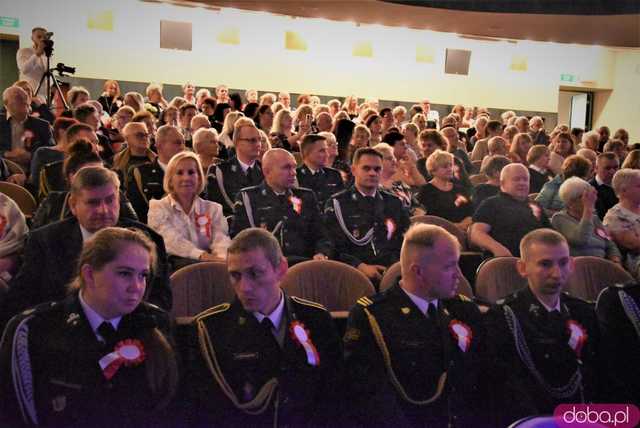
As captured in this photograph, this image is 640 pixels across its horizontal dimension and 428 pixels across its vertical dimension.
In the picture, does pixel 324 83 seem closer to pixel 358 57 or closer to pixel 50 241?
pixel 358 57

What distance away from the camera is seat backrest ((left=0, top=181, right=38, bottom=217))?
4277mm

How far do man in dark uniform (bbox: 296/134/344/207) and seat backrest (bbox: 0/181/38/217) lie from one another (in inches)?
77.8

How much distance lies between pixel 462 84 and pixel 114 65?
319 inches

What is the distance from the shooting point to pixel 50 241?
8.96 feet

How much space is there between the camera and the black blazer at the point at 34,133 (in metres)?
5.96

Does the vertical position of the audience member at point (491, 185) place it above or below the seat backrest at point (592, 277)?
above

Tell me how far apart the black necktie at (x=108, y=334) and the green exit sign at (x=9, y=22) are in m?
11.1

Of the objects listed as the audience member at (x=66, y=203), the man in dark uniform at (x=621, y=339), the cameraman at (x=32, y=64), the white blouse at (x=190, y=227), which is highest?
the cameraman at (x=32, y=64)

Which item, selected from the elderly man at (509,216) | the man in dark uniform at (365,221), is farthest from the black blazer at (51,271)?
the elderly man at (509,216)

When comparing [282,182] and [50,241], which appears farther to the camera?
[282,182]

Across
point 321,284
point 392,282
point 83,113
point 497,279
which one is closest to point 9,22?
point 83,113

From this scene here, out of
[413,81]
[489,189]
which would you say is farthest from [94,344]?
[413,81]

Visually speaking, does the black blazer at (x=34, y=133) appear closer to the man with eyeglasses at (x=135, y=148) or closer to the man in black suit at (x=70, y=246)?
the man with eyeglasses at (x=135, y=148)

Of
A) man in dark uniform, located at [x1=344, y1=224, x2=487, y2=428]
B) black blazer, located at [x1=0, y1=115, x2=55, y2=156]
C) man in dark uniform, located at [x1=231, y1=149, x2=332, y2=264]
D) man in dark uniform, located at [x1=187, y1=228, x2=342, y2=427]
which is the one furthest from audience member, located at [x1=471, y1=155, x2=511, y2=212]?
black blazer, located at [x1=0, y1=115, x2=55, y2=156]
